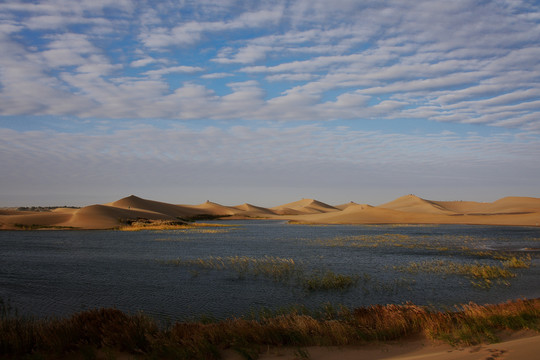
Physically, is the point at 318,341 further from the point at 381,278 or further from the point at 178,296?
the point at 381,278

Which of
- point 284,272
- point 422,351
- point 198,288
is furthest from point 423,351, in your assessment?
point 284,272

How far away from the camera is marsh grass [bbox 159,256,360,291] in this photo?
16031 mm

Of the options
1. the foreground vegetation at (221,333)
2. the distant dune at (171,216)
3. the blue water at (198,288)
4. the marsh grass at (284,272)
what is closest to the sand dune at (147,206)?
the distant dune at (171,216)

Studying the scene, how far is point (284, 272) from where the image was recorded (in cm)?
1900

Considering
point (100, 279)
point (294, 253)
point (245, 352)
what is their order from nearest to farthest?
1. point (245, 352)
2. point (100, 279)
3. point (294, 253)

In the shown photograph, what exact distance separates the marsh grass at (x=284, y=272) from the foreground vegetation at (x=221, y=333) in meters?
6.35

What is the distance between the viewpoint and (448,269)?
2045 centimetres

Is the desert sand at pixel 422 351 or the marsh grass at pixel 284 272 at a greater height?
the desert sand at pixel 422 351

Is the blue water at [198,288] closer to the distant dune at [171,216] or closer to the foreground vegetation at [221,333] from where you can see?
the foreground vegetation at [221,333]

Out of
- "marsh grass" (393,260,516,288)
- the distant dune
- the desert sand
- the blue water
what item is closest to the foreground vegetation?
the desert sand

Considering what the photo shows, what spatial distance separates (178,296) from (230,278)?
3.88m

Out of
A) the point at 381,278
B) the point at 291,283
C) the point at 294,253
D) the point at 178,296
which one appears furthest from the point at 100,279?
the point at 294,253

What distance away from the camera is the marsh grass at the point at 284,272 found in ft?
52.6

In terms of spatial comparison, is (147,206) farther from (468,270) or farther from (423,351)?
(423,351)
